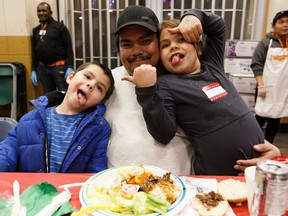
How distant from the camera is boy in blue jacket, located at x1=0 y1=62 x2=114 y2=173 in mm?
1178

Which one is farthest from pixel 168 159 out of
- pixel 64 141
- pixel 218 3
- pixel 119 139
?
pixel 218 3

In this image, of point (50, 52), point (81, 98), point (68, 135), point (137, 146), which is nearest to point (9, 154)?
point (68, 135)

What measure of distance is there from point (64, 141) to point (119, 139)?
25cm

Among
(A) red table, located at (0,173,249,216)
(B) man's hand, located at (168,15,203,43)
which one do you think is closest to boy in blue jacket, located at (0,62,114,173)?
(A) red table, located at (0,173,249,216)

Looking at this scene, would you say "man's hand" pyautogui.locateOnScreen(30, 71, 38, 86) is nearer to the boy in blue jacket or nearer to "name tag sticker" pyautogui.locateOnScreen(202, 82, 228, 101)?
the boy in blue jacket

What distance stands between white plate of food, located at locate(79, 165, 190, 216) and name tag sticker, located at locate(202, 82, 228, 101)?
477 mm

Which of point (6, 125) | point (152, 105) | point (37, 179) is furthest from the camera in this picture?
point (6, 125)

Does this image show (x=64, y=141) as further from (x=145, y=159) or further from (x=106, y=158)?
(x=145, y=159)

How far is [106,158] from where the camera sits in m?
1.22

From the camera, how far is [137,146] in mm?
1190

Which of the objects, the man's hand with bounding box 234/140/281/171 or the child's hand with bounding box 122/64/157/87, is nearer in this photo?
the child's hand with bounding box 122/64/157/87

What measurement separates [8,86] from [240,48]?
11.0ft

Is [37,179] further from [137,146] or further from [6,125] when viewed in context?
[6,125]

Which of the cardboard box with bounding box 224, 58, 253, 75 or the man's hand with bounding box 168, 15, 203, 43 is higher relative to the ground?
the man's hand with bounding box 168, 15, 203, 43
